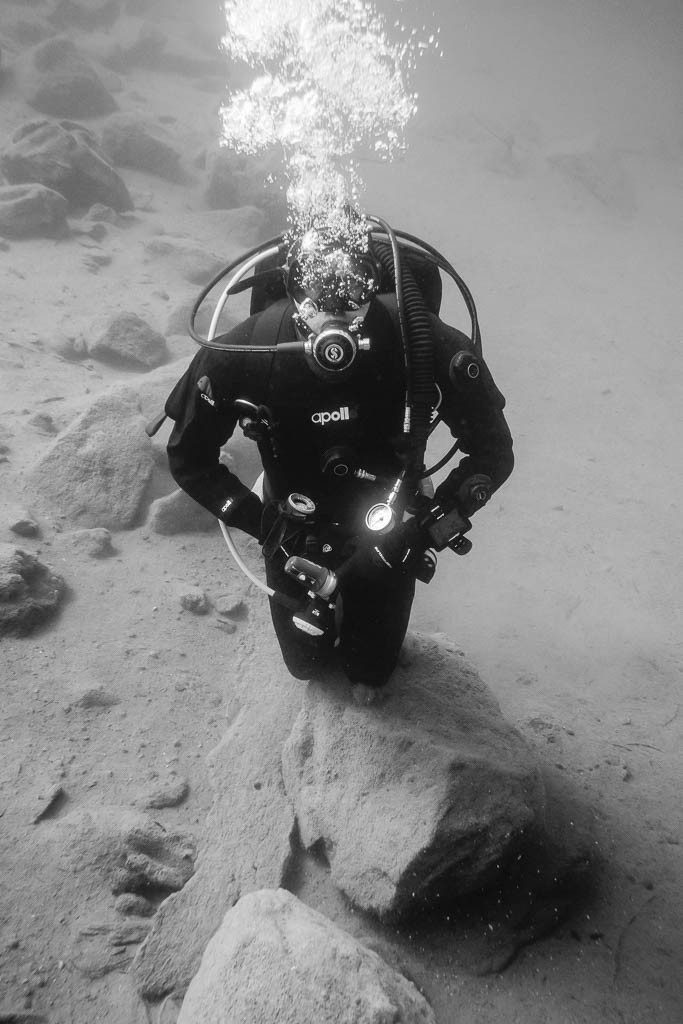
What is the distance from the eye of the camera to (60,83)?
15367 mm

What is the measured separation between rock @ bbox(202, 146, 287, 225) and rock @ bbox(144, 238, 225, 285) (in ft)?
10.0

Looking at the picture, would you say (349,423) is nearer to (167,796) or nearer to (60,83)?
(167,796)

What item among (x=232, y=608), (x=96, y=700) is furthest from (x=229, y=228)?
(x=96, y=700)

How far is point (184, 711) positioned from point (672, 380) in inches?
379

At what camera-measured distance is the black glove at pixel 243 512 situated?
2.84m

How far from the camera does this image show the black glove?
2836mm

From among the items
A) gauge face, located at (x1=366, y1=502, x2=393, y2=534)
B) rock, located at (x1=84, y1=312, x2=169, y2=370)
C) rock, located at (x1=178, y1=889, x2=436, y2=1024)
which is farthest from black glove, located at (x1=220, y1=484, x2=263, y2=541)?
rock, located at (x1=84, y1=312, x2=169, y2=370)

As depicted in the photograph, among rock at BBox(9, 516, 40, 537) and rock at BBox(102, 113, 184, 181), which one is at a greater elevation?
rock at BBox(102, 113, 184, 181)

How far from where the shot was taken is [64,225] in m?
10.8

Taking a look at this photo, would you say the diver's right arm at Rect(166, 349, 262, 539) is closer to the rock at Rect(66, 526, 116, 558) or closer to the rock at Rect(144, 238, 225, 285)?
the rock at Rect(66, 526, 116, 558)

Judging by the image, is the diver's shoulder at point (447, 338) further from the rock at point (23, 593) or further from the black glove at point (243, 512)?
the rock at point (23, 593)

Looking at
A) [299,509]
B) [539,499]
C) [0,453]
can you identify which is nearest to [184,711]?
[299,509]

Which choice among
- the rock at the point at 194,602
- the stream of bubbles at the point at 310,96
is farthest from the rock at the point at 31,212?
the rock at the point at 194,602

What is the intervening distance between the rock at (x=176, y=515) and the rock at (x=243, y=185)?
1014 centimetres
